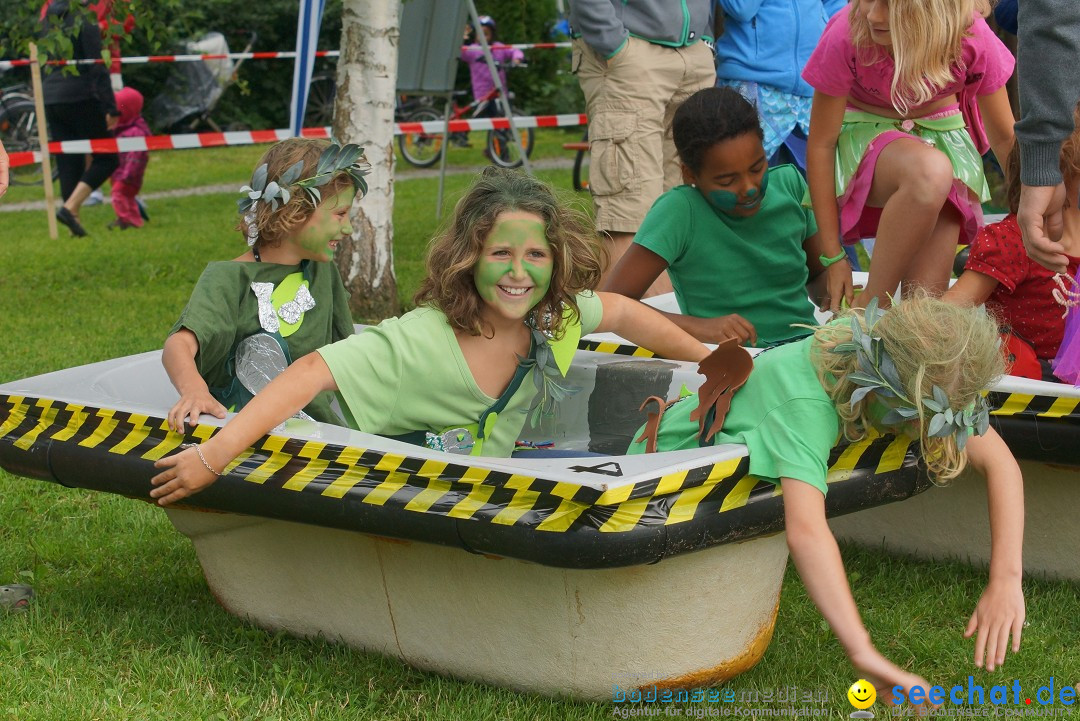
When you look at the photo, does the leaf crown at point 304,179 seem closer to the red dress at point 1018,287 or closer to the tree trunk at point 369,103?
the red dress at point 1018,287

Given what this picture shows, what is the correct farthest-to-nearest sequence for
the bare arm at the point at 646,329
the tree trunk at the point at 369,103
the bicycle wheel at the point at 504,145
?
the bicycle wheel at the point at 504,145 → the tree trunk at the point at 369,103 → the bare arm at the point at 646,329

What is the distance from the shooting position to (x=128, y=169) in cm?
1162

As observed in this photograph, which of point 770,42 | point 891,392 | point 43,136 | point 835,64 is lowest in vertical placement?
point 43,136

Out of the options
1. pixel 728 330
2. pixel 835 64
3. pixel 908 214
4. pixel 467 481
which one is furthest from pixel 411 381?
pixel 835 64

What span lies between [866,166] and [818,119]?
23 cm

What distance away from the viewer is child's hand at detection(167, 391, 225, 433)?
3.16 meters

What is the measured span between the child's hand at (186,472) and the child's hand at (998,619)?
1.66 metres

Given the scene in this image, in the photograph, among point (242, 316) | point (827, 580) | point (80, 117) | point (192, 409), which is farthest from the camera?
point (80, 117)

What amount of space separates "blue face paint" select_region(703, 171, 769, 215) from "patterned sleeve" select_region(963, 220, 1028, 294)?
0.71m

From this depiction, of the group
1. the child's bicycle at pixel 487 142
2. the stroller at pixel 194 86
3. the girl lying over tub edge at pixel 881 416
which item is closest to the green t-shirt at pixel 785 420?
the girl lying over tub edge at pixel 881 416

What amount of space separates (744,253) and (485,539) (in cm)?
190

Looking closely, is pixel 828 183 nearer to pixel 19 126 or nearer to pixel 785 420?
pixel 785 420

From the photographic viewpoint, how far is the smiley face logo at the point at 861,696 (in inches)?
113

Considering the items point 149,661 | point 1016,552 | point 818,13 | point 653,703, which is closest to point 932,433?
point 1016,552
